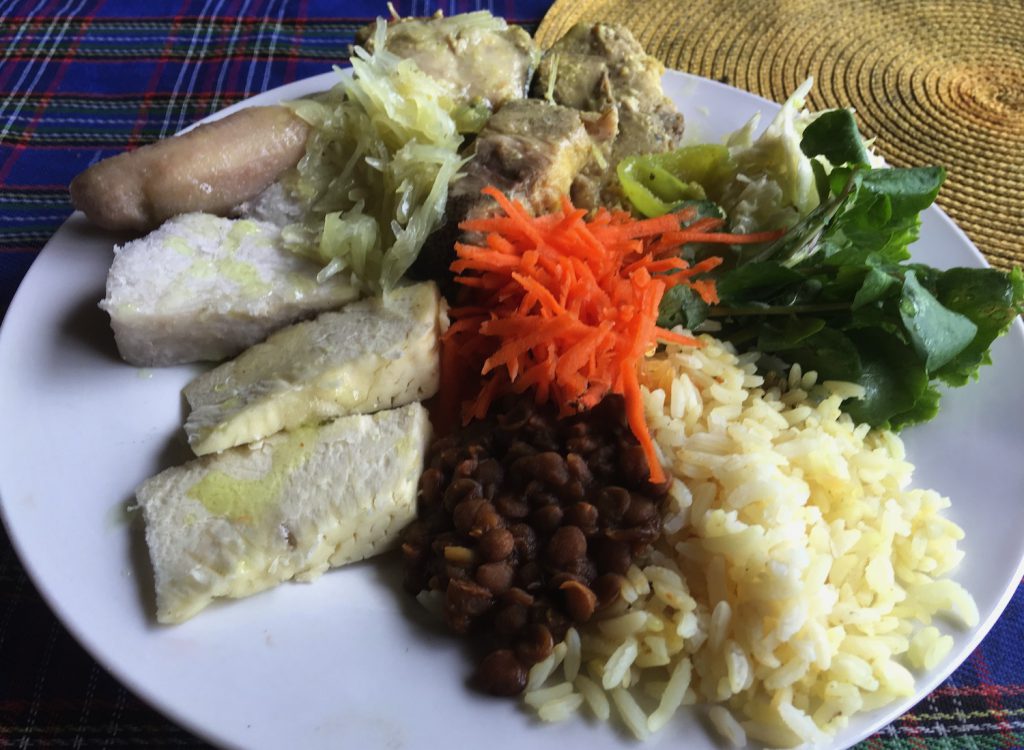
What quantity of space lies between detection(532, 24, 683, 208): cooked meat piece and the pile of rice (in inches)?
45.3

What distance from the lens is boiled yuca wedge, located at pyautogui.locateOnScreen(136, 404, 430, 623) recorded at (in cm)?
220

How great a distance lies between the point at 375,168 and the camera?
310 centimetres

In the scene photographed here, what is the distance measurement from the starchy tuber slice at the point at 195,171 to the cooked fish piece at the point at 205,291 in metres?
0.11

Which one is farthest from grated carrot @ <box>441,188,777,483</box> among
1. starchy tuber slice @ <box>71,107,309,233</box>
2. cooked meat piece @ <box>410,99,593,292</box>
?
starchy tuber slice @ <box>71,107,309,233</box>

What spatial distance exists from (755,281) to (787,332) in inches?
8.1

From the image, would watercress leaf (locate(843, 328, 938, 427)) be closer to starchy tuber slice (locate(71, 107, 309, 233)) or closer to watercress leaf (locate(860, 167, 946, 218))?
watercress leaf (locate(860, 167, 946, 218))

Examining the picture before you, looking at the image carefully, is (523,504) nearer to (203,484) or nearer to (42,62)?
(203,484)

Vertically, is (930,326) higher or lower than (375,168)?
higher

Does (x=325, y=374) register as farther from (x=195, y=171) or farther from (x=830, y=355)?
A: (x=830, y=355)

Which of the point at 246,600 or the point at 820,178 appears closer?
the point at 246,600

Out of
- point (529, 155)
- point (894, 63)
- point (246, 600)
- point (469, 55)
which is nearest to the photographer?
point (246, 600)

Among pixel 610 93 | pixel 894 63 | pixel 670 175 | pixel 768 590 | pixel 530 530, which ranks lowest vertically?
pixel 530 530

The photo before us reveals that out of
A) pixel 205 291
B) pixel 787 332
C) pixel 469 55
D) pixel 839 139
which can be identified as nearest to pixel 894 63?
pixel 839 139

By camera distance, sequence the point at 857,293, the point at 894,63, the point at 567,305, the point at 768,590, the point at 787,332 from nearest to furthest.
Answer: the point at 768,590 < the point at 567,305 < the point at 857,293 < the point at 787,332 < the point at 894,63
